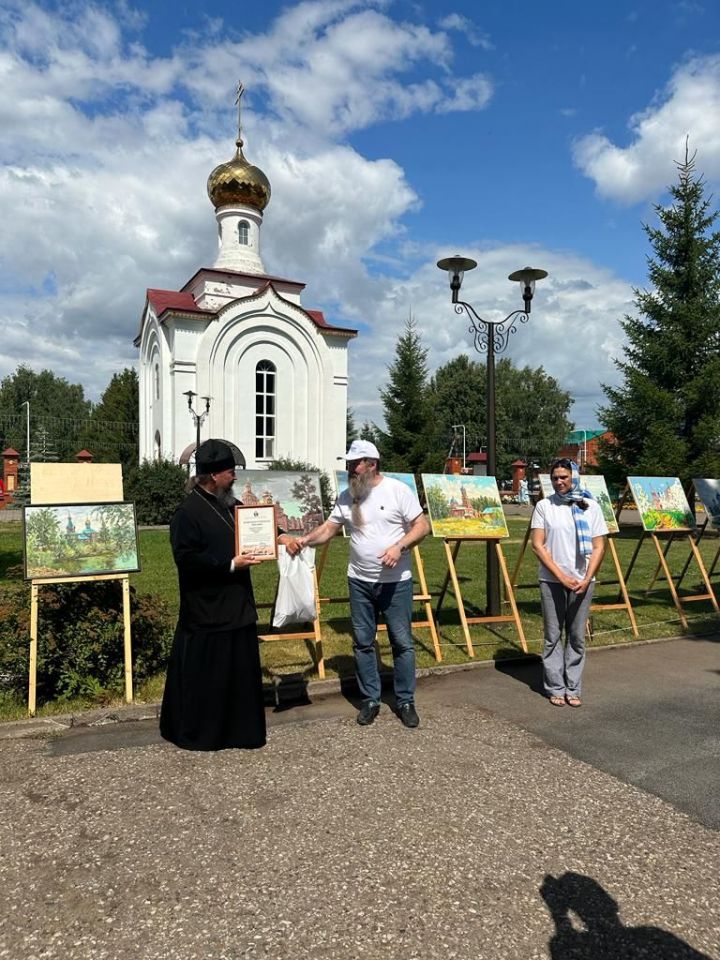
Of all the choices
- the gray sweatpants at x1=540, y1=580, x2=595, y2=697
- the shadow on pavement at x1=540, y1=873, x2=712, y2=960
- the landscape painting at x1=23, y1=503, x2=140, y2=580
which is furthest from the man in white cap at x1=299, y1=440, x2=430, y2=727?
the shadow on pavement at x1=540, y1=873, x2=712, y2=960

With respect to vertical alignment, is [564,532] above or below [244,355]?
below

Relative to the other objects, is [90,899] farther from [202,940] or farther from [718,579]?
[718,579]

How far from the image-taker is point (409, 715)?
5.04m

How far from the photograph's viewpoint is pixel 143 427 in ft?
114

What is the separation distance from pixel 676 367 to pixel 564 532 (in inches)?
775

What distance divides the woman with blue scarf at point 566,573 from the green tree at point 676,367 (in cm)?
1758

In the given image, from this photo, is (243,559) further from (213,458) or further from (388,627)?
(388,627)

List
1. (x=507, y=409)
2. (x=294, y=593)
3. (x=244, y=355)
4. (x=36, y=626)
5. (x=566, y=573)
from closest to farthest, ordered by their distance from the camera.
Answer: (x=36, y=626) < (x=566, y=573) < (x=294, y=593) < (x=244, y=355) < (x=507, y=409)

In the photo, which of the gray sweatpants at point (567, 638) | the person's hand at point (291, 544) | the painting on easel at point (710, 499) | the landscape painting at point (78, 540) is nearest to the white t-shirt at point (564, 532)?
the gray sweatpants at point (567, 638)

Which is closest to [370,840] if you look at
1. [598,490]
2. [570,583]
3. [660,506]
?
[570,583]

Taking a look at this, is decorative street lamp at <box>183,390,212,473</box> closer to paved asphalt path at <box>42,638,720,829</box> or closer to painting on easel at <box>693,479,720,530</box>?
painting on easel at <box>693,479,720,530</box>

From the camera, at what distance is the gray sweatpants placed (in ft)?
18.5

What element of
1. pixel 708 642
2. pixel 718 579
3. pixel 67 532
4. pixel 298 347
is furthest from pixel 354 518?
pixel 298 347

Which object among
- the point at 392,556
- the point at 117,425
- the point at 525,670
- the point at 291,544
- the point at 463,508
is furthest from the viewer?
the point at 117,425
